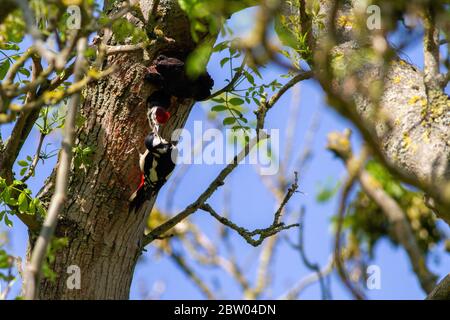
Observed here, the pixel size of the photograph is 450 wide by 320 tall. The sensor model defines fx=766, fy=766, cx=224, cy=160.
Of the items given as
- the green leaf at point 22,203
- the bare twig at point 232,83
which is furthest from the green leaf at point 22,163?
the bare twig at point 232,83

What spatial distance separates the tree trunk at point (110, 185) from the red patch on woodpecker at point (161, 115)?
5 centimetres

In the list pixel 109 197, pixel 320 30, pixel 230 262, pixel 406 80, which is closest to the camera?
pixel 406 80

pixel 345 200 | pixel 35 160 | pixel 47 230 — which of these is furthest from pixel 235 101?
pixel 345 200

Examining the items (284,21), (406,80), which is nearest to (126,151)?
(284,21)

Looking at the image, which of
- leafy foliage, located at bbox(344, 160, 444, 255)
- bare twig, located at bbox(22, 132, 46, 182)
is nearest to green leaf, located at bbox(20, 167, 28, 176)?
bare twig, located at bbox(22, 132, 46, 182)

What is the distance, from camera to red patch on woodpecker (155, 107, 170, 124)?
351 cm

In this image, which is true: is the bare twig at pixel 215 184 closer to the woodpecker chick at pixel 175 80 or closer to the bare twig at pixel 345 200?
the woodpecker chick at pixel 175 80

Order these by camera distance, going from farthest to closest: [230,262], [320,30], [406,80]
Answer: [230,262] < [320,30] < [406,80]

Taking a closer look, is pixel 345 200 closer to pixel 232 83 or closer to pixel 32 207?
pixel 32 207

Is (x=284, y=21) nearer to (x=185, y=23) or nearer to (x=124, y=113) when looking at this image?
(x=185, y=23)

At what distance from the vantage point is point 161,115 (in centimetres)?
354

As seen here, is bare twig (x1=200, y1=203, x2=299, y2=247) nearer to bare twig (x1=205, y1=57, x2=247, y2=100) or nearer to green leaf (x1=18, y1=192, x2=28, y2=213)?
bare twig (x1=205, y1=57, x2=247, y2=100)
